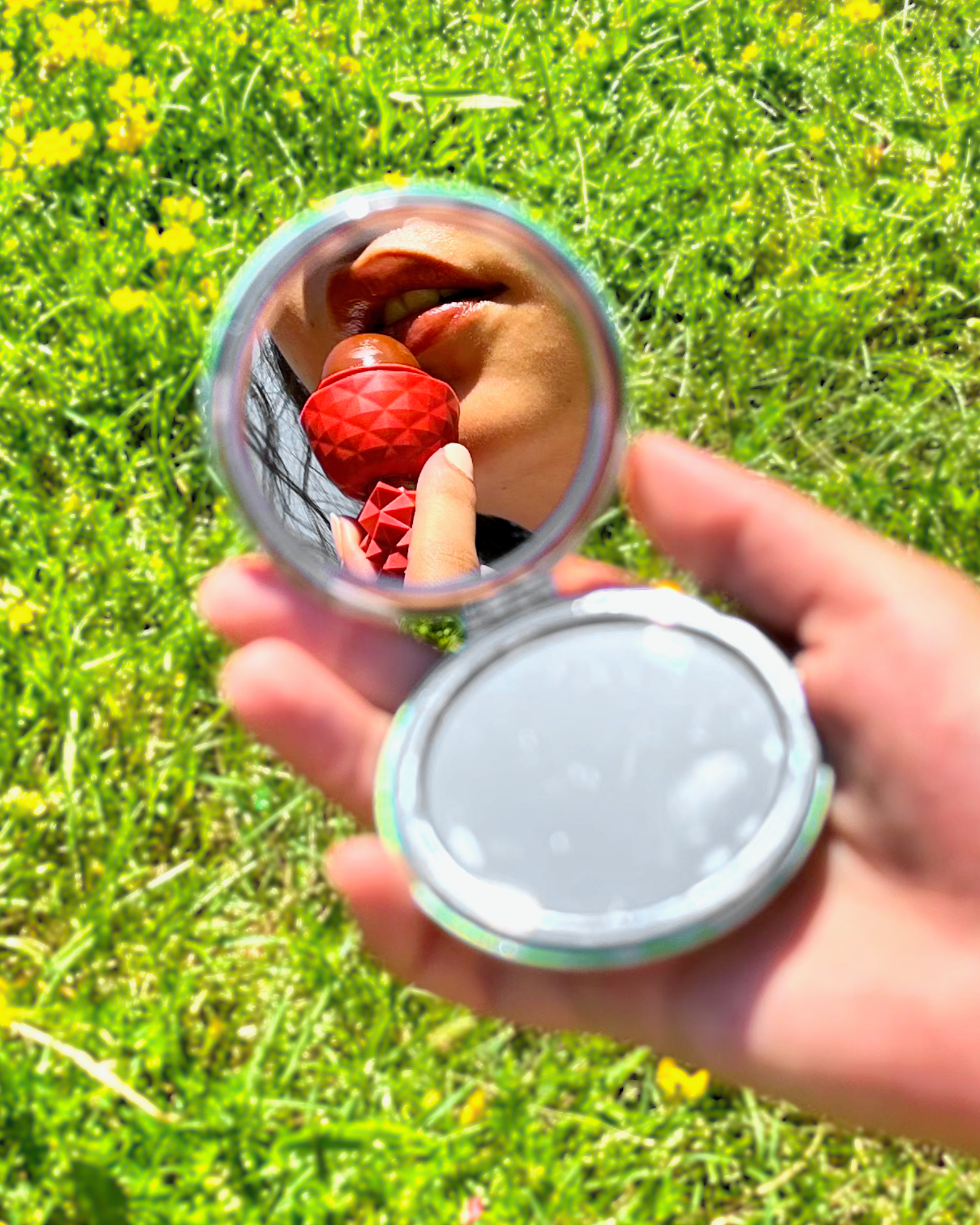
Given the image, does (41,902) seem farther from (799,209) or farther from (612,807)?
(799,209)

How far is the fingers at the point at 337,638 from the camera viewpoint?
165cm

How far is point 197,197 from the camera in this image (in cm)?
261

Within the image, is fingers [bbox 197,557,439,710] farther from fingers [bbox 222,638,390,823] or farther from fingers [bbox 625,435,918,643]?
fingers [bbox 625,435,918,643]

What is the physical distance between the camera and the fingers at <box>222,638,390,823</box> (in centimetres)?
159

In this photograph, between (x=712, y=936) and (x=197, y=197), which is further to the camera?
(x=197, y=197)

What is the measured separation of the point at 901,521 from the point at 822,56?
1.12m

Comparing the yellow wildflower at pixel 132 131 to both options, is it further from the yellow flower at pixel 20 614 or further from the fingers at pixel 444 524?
the fingers at pixel 444 524

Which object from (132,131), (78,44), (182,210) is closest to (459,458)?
(182,210)

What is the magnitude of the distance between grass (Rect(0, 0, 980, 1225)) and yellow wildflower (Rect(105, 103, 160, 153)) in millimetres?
10

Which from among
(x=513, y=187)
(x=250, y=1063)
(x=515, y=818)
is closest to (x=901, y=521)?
(x=513, y=187)

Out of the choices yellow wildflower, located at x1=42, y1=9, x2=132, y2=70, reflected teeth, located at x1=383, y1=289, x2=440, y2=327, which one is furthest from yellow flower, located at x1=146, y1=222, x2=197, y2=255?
reflected teeth, located at x1=383, y1=289, x2=440, y2=327

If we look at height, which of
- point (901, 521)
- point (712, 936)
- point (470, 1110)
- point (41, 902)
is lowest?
point (470, 1110)

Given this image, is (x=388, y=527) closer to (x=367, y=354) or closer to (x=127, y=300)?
(x=367, y=354)

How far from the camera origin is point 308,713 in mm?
1591
